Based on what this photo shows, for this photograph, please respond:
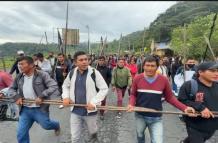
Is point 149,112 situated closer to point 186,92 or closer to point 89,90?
point 186,92

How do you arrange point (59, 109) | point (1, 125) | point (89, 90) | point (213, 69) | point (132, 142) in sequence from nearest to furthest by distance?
point (213, 69) < point (89, 90) < point (132, 142) < point (1, 125) < point (59, 109)

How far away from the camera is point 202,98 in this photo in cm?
468

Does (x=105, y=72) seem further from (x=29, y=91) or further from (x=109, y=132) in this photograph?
(x=29, y=91)

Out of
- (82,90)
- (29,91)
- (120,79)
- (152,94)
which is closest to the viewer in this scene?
(152,94)

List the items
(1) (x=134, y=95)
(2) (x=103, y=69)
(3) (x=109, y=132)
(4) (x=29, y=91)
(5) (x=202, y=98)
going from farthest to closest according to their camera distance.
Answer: (2) (x=103, y=69) < (3) (x=109, y=132) < (4) (x=29, y=91) < (1) (x=134, y=95) < (5) (x=202, y=98)

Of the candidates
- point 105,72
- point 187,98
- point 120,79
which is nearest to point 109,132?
point 120,79

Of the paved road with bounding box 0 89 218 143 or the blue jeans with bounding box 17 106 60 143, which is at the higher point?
the blue jeans with bounding box 17 106 60 143

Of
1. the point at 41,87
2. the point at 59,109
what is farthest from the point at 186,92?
the point at 59,109

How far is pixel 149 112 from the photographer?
5.13m

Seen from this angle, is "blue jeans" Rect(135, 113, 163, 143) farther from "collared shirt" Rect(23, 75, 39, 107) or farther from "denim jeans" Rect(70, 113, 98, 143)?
"collared shirt" Rect(23, 75, 39, 107)

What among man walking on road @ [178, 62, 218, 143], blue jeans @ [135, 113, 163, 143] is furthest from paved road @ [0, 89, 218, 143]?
man walking on road @ [178, 62, 218, 143]

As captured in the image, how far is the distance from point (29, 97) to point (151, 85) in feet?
6.43

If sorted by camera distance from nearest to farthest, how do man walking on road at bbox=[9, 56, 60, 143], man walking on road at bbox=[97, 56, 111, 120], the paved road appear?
man walking on road at bbox=[9, 56, 60, 143] < the paved road < man walking on road at bbox=[97, 56, 111, 120]

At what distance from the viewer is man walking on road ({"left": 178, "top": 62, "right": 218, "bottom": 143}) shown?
4.68m
